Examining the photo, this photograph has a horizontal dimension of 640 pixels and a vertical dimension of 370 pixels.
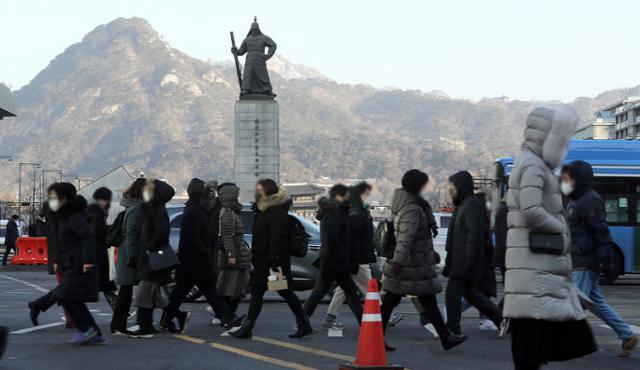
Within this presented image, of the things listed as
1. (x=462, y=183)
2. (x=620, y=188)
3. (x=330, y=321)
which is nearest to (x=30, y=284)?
(x=620, y=188)

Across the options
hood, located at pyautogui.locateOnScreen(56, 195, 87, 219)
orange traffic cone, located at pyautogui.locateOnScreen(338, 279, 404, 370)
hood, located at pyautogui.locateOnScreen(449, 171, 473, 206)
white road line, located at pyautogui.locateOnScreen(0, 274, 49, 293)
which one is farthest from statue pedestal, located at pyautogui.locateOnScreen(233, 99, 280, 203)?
orange traffic cone, located at pyautogui.locateOnScreen(338, 279, 404, 370)

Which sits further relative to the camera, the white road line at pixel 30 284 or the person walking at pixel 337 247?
the white road line at pixel 30 284

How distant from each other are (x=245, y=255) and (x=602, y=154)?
43.6ft

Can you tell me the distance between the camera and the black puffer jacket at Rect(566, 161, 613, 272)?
35.1ft

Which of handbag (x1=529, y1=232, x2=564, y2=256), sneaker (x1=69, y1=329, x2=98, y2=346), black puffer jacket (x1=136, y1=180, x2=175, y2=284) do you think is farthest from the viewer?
black puffer jacket (x1=136, y1=180, x2=175, y2=284)

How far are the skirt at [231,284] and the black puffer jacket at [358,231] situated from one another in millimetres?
1553

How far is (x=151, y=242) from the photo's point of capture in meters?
12.3

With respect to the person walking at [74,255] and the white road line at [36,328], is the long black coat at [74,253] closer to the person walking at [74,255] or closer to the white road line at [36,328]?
the person walking at [74,255]

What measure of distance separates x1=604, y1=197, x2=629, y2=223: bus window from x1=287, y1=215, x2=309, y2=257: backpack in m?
13.8

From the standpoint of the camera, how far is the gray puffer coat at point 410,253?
1087cm

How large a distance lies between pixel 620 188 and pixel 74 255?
1619 centimetres

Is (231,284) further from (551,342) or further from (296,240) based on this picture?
(551,342)

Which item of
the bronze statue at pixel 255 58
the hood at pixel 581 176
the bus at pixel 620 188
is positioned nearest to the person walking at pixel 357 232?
the hood at pixel 581 176

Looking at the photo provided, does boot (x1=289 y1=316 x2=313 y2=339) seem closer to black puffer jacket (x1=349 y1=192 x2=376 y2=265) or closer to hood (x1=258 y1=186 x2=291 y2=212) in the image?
black puffer jacket (x1=349 y1=192 x2=376 y2=265)
